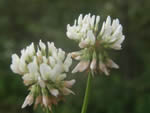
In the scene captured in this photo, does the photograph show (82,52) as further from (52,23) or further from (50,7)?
(50,7)

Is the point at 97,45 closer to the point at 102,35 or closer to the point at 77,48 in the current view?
the point at 102,35

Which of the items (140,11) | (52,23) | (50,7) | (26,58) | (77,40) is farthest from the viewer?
(50,7)

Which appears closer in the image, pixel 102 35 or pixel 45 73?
pixel 45 73

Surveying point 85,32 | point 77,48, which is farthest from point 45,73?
point 77,48

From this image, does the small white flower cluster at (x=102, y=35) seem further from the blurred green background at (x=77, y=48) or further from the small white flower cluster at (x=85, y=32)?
the blurred green background at (x=77, y=48)

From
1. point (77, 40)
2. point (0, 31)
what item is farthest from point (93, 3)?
point (77, 40)

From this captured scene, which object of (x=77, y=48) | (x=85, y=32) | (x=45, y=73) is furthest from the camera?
(x=77, y=48)

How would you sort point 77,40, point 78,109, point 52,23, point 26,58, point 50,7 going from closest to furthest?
point 26,58, point 77,40, point 78,109, point 52,23, point 50,7

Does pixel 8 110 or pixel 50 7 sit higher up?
pixel 50 7
